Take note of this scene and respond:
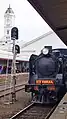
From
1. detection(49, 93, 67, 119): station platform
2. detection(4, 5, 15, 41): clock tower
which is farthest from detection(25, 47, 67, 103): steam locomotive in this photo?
detection(4, 5, 15, 41): clock tower

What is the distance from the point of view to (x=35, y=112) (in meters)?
12.7

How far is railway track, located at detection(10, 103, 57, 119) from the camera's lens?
11445 mm

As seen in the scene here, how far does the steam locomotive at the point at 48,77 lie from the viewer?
45.9 ft

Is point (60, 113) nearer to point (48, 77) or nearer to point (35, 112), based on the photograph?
point (35, 112)

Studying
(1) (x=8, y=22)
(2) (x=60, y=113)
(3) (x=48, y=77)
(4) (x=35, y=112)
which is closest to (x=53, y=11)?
(2) (x=60, y=113)

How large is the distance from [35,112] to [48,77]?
7.90 ft

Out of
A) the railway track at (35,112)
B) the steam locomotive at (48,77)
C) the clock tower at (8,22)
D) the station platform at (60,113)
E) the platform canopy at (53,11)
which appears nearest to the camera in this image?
the platform canopy at (53,11)

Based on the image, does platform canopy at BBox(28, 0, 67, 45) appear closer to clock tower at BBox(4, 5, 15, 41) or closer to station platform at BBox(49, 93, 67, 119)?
station platform at BBox(49, 93, 67, 119)

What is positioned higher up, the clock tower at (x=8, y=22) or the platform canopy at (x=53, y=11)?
the clock tower at (x=8, y=22)

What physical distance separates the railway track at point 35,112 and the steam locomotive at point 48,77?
1.53 feet

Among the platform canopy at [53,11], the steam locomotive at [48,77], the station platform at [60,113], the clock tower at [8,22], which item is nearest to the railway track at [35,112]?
the steam locomotive at [48,77]

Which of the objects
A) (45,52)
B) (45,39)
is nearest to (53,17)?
(45,52)

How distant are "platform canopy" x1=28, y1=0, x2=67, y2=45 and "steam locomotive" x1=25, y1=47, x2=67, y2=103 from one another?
136 inches

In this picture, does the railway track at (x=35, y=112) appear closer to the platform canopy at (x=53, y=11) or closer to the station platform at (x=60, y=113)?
the station platform at (x=60, y=113)
